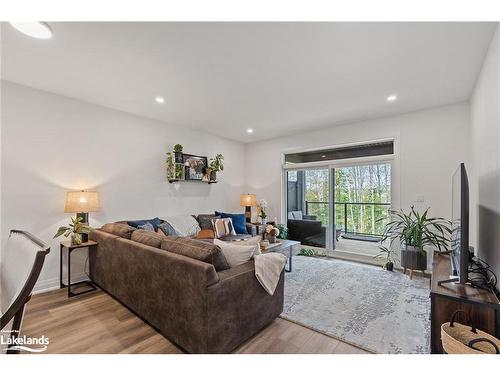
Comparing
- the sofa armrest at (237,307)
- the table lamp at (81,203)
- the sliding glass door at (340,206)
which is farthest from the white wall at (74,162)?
the sofa armrest at (237,307)

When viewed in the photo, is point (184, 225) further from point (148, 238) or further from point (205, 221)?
point (148, 238)

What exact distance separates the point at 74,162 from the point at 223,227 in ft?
8.14

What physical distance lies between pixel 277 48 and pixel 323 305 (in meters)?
2.71

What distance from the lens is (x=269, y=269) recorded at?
2.04 m

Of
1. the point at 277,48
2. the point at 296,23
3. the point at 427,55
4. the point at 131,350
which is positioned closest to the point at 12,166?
the point at 131,350

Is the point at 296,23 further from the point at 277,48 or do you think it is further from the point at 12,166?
the point at 12,166

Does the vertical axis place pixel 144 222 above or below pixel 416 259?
above

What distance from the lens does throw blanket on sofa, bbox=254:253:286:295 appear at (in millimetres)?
1976

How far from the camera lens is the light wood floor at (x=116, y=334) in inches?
71.1

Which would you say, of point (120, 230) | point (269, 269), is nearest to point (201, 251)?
point (269, 269)

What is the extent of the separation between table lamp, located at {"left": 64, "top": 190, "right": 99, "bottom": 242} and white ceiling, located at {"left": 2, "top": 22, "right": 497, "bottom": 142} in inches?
52.6

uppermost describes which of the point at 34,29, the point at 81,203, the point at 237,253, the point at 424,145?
the point at 34,29

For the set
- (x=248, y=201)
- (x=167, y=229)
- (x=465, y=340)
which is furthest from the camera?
(x=248, y=201)

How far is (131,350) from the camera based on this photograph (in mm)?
1784
